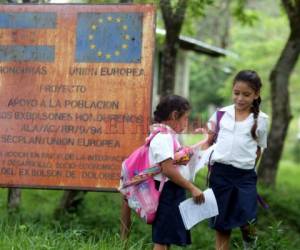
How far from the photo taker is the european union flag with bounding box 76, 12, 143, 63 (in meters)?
5.49

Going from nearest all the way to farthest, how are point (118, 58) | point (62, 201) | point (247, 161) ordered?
point (247, 161) < point (118, 58) < point (62, 201)

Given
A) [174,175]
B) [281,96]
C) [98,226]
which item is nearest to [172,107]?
[174,175]

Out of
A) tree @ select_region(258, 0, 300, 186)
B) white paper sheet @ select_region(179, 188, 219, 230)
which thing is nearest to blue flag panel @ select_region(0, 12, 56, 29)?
white paper sheet @ select_region(179, 188, 219, 230)

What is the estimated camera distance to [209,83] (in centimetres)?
4094

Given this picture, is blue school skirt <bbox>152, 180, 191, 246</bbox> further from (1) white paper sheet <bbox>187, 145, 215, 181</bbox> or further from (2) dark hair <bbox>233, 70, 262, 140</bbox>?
(2) dark hair <bbox>233, 70, 262, 140</bbox>

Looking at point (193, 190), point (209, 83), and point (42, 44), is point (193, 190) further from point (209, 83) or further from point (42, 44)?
point (209, 83)

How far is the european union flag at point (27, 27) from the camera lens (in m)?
5.65

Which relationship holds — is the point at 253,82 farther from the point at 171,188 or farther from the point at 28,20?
the point at 28,20

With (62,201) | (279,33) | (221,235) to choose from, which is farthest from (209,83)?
(221,235)

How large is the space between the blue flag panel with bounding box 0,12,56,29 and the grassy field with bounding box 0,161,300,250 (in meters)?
1.81

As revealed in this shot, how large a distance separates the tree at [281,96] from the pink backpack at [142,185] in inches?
204

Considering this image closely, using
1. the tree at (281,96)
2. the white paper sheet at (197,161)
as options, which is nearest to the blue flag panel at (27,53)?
the white paper sheet at (197,161)

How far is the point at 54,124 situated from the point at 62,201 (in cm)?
245

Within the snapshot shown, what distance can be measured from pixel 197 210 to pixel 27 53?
7.42 ft
